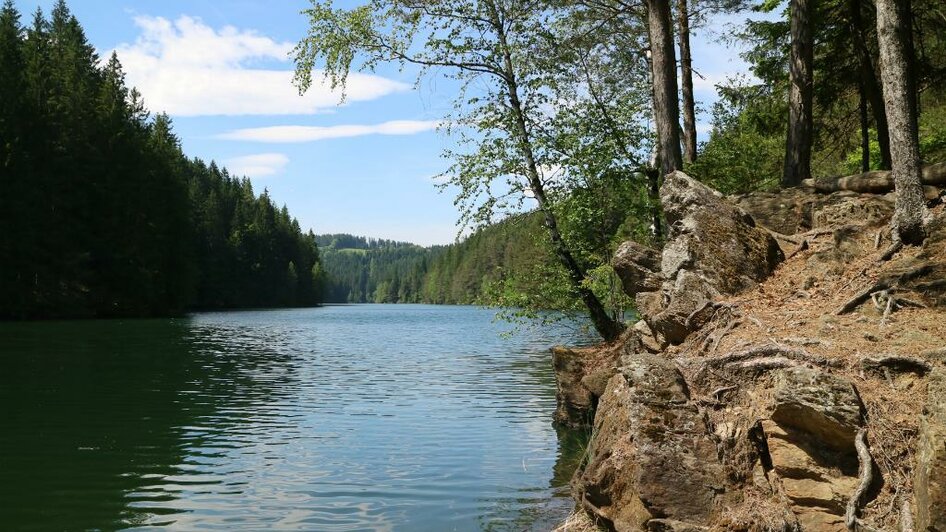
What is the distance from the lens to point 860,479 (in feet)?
20.4

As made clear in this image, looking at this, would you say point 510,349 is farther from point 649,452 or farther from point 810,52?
point 649,452

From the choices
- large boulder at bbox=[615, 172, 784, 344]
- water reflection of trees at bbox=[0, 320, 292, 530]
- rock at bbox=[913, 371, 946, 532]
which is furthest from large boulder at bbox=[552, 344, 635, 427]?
rock at bbox=[913, 371, 946, 532]

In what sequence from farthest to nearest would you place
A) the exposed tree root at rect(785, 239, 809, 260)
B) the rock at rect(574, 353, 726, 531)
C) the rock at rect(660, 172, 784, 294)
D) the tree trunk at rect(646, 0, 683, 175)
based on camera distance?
the tree trunk at rect(646, 0, 683, 175) < the exposed tree root at rect(785, 239, 809, 260) < the rock at rect(660, 172, 784, 294) < the rock at rect(574, 353, 726, 531)

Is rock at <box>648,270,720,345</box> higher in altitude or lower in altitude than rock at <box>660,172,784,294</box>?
lower

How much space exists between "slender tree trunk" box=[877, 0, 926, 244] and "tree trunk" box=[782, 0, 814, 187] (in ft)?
13.2

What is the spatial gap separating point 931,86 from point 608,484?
54.3 feet

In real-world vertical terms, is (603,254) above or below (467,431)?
above

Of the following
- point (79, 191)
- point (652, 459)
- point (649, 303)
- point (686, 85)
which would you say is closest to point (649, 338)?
point (649, 303)

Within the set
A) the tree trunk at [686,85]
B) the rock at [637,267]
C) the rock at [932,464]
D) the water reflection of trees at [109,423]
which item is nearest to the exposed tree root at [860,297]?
the rock at [932,464]

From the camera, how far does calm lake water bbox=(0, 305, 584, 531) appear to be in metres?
9.56

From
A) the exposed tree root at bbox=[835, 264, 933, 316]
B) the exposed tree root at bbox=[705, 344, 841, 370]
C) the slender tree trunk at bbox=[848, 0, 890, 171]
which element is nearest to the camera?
the exposed tree root at bbox=[705, 344, 841, 370]

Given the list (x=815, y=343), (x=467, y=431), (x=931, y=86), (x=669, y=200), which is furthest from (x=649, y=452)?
(x=931, y=86)

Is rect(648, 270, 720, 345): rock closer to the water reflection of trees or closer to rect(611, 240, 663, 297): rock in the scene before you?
rect(611, 240, 663, 297): rock

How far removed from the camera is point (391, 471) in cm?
1177
